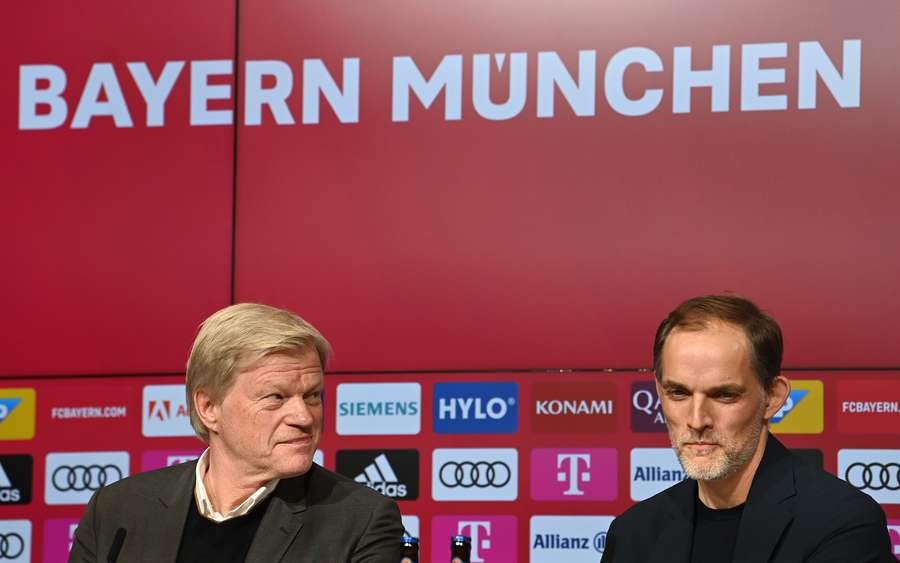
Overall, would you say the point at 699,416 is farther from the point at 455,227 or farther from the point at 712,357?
the point at 455,227

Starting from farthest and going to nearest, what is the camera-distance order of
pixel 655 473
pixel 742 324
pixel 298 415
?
pixel 655 473
pixel 298 415
pixel 742 324

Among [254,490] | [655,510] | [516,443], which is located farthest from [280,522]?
[516,443]

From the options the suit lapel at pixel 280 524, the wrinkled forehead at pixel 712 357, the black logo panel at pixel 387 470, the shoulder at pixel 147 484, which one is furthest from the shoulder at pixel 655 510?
the black logo panel at pixel 387 470

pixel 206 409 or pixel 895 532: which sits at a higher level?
pixel 206 409

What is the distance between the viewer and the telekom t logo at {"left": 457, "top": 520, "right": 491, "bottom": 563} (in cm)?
392

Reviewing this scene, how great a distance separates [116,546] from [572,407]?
1439 millimetres

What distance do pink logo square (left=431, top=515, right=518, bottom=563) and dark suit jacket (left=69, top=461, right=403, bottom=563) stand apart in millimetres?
932

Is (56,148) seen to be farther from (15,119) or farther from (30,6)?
(30,6)

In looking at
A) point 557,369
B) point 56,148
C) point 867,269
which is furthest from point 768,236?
point 56,148

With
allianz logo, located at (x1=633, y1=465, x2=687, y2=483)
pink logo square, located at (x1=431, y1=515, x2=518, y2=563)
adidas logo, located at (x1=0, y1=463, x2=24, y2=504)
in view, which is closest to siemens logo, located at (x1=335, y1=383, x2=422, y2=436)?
pink logo square, located at (x1=431, y1=515, x2=518, y2=563)

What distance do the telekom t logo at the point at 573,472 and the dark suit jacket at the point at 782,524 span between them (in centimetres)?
93

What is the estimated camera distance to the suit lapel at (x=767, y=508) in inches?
105

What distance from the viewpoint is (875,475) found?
374 cm

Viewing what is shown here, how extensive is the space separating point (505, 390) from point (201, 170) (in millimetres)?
1161
